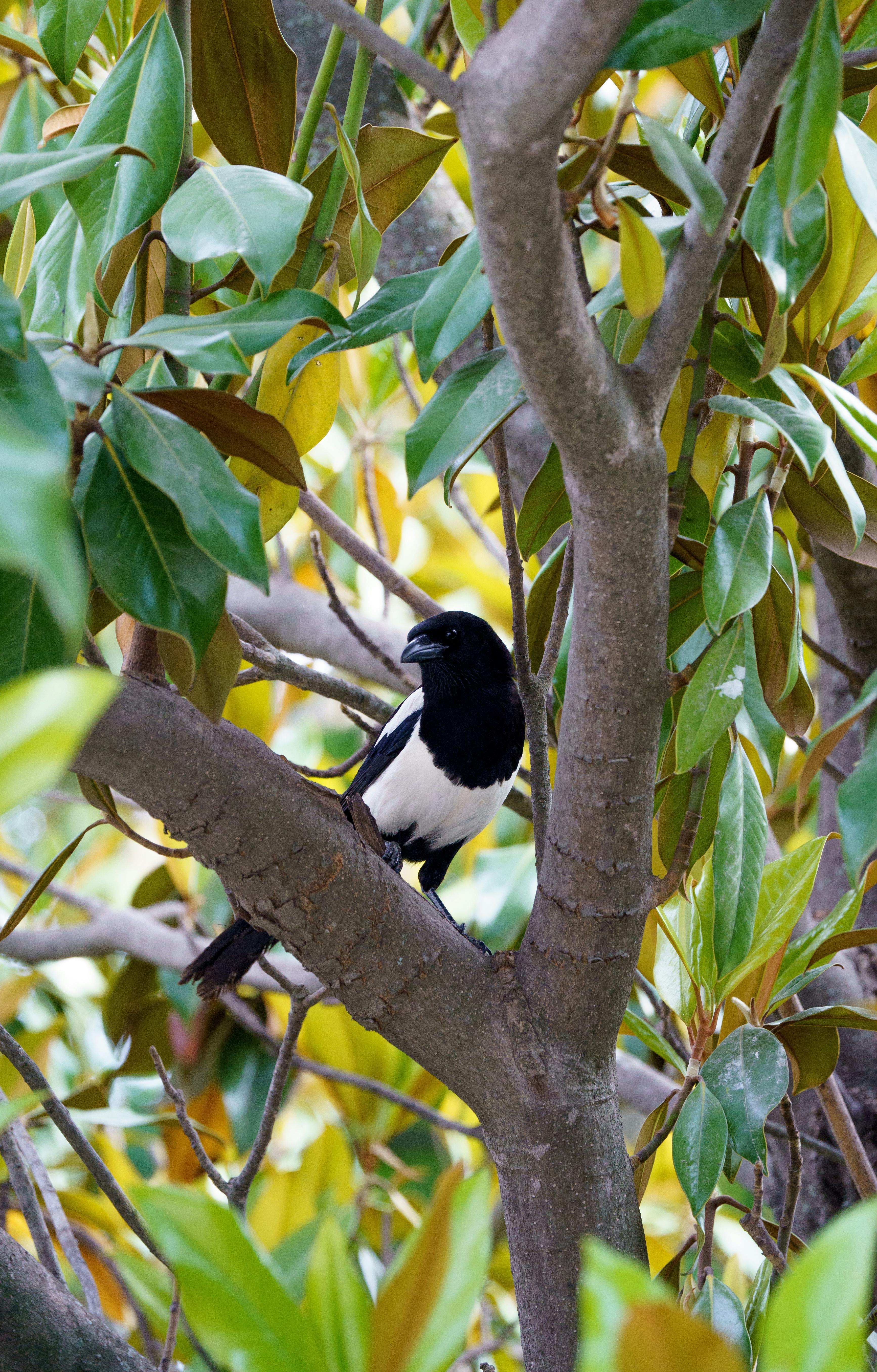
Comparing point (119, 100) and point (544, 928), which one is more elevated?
point (119, 100)

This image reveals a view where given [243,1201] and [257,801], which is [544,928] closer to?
[257,801]

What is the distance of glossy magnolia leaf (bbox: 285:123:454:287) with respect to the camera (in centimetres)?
111

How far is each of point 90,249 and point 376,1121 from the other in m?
2.00

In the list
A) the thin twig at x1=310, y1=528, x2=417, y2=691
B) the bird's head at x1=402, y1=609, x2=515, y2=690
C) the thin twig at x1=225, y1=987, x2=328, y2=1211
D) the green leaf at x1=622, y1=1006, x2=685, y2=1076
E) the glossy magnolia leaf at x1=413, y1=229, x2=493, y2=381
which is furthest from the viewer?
the bird's head at x1=402, y1=609, x2=515, y2=690

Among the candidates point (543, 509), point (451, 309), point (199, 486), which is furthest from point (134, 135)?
point (543, 509)

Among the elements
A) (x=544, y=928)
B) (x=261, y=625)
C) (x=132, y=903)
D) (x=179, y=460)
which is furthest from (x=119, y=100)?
(x=132, y=903)

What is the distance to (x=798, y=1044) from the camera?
3.75 ft

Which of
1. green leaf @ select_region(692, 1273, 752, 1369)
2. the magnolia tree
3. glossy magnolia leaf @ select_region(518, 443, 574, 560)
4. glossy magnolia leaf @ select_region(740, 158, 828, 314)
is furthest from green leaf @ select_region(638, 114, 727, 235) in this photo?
green leaf @ select_region(692, 1273, 752, 1369)

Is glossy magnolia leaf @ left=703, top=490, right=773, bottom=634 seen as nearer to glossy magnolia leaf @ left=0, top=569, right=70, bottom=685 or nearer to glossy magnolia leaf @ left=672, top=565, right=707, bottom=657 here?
glossy magnolia leaf @ left=672, top=565, right=707, bottom=657

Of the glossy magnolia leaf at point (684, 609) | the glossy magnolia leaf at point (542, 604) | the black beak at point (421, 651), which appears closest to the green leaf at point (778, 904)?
the glossy magnolia leaf at point (684, 609)

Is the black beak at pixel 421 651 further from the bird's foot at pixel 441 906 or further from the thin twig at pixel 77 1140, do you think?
the thin twig at pixel 77 1140

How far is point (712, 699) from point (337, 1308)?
0.58 metres

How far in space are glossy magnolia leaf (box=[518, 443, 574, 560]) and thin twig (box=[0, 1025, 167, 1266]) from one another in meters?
0.73

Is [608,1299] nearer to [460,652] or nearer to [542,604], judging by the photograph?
[542,604]
